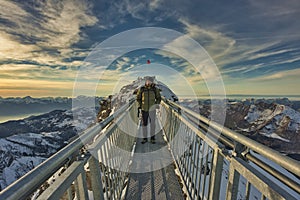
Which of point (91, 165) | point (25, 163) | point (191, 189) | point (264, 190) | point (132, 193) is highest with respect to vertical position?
point (264, 190)

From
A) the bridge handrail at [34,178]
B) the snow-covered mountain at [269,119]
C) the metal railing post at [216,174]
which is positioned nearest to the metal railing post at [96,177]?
the bridge handrail at [34,178]

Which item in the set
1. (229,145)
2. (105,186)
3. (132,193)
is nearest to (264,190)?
(229,145)

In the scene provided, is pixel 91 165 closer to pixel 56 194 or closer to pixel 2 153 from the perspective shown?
pixel 56 194

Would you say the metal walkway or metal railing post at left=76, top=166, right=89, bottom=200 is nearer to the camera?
metal railing post at left=76, top=166, right=89, bottom=200

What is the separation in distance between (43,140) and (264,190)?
157 meters

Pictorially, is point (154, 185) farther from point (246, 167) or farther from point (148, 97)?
point (148, 97)

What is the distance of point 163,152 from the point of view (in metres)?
6.06

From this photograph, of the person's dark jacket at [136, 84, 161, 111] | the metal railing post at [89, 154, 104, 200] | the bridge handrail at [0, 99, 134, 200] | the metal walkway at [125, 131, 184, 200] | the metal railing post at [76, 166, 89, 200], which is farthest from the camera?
the person's dark jacket at [136, 84, 161, 111]

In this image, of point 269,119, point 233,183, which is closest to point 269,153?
point 233,183

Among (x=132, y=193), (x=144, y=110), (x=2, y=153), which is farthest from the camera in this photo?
(x=2, y=153)

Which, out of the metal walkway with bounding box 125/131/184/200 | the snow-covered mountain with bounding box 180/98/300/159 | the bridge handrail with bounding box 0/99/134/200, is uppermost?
the bridge handrail with bounding box 0/99/134/200

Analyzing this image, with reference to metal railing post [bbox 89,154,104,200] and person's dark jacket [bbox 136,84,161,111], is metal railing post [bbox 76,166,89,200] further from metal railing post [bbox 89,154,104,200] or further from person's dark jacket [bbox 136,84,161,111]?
person's dark jacket [bbox 136,84,161,111]

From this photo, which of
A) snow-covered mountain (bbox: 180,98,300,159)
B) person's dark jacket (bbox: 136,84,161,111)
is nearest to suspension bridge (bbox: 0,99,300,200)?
person's dark jacket (bbox: 136,84,161,111)

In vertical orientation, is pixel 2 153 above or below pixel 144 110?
below
